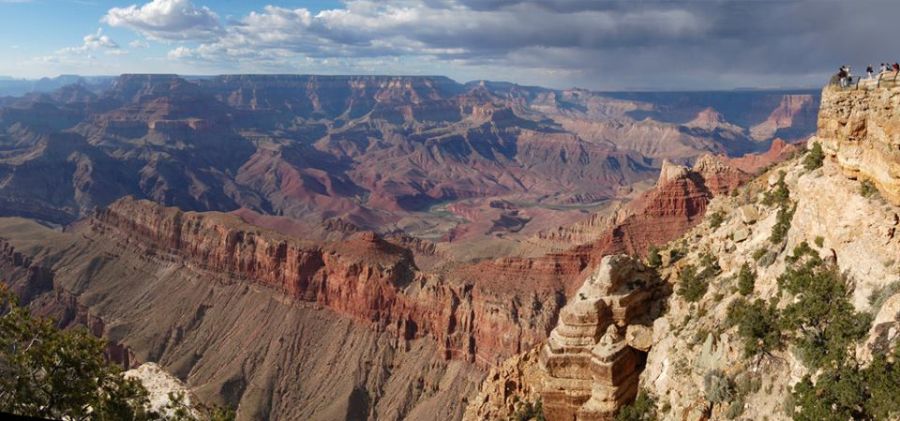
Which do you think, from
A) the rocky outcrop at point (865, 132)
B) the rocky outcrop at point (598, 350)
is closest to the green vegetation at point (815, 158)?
the rocky outcrop at point (865, 132)

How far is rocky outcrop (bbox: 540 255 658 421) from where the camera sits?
960 inches

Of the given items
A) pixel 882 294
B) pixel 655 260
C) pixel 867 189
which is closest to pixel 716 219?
pixel 655 260

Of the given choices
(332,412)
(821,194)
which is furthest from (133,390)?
(332,412)

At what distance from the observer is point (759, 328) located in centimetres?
1989

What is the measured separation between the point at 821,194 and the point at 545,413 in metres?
13.4

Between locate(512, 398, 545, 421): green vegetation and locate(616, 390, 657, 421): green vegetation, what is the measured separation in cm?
594

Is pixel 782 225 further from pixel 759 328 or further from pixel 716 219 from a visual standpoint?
pixel 716 219

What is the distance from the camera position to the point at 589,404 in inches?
970

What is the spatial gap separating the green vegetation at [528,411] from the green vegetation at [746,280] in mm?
10757

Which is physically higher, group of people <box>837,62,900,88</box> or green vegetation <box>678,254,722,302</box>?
group of people <box>837,62,900,88</box>

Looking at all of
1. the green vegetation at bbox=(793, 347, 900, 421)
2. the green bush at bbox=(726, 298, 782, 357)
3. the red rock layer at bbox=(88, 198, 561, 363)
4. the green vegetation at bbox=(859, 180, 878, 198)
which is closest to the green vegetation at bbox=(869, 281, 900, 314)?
the green vegetation at bbox=(793, 347, 900, 421)

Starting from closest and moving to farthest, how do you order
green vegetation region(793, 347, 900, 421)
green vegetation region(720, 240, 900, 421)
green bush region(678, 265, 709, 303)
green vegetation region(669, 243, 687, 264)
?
green vegetation region(793, 347, 900, 421) → green vegetation region(720, 240, 900, 421) → green bush region(678, 265, 709, 303) → green vegetation region(669, 243, 687, 264)

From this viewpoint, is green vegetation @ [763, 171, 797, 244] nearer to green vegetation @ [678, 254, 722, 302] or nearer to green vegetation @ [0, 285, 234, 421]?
green vegetation @ [678, 254, 722, 302]

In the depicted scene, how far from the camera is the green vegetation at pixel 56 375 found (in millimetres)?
17453
